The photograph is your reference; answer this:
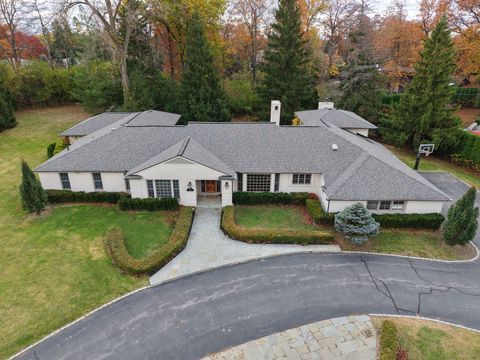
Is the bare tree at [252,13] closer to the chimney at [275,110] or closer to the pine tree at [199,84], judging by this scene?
the pine tree at [199,84]

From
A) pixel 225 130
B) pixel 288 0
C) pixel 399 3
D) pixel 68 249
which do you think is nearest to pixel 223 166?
pixel 225 130

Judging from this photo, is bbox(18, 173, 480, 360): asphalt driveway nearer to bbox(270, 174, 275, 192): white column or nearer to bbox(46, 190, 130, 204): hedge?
bbox(270, 174, 275, 192): white column

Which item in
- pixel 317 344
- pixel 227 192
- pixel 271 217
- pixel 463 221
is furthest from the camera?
pixel 227 192

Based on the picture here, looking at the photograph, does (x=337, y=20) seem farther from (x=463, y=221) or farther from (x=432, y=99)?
(x=463, y=221)

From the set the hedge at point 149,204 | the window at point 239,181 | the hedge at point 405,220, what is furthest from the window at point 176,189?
the hedge at point 405,220

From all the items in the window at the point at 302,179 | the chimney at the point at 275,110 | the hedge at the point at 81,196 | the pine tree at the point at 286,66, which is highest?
the pine tree at the point at 286,66

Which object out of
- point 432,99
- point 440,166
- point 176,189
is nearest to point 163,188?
point 176,189
